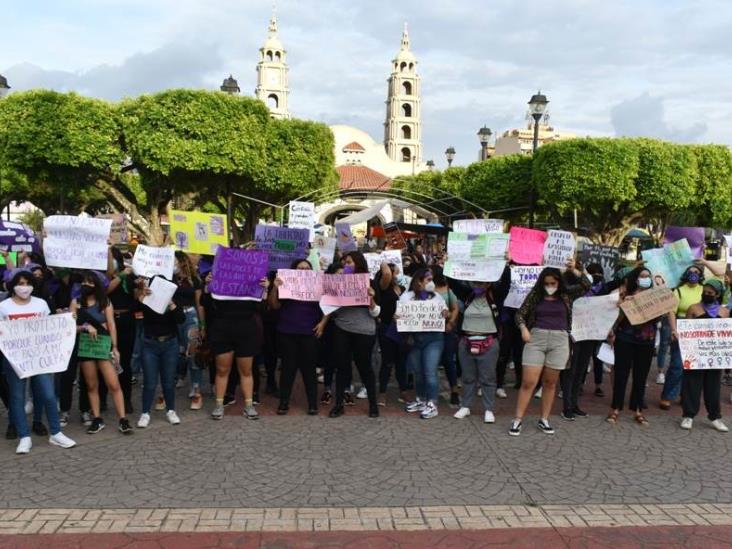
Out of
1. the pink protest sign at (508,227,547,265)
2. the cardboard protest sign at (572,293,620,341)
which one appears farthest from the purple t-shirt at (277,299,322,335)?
the pink protest sign at (508,227,547,265)

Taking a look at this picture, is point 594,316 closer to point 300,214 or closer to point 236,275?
point 236,275

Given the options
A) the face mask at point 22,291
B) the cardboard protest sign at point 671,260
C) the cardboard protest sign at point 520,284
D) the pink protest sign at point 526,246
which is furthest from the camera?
the pink protest sign at point 526,246

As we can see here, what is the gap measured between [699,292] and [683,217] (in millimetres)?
27918

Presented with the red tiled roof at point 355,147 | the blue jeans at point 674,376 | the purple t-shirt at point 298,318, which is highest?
the red tiled roof at point 355,147

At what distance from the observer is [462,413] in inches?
274

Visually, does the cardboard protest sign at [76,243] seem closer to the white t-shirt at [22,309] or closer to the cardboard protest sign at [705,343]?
the white t-shirt at [22,309]

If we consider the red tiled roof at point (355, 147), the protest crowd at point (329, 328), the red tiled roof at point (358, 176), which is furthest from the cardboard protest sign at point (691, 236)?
the red tiled roof at point (355, 147)

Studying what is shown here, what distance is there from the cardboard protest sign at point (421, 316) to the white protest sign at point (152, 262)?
2.69 m

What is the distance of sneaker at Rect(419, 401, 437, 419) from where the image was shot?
6945 millimetres

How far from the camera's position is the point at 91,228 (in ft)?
22.1

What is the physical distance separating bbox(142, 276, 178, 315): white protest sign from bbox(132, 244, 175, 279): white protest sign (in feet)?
1.24

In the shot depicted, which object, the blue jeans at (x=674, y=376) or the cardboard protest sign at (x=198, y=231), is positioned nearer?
the blue jeans at (x=674, y=376)

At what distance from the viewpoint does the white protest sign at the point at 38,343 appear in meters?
5.51

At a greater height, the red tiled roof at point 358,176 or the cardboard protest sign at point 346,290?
the red tiled roof at point 358,176
